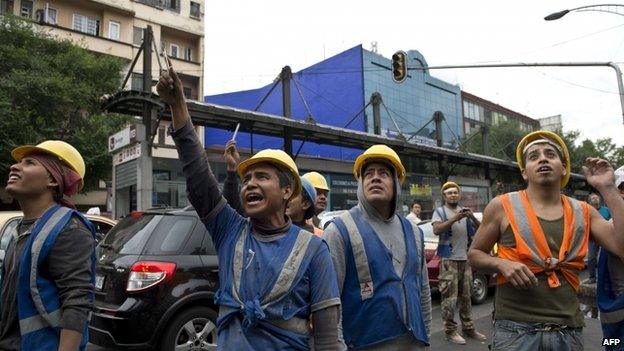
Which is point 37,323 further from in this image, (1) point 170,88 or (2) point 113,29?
(2) point 113,29

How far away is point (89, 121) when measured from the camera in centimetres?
2098

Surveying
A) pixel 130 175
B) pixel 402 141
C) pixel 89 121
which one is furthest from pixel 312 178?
pixel 89 121

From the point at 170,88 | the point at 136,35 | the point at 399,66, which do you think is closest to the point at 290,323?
the point at 170,88

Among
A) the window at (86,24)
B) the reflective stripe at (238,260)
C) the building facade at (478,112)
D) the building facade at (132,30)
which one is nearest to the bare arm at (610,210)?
the reflective stripe at (238,260)

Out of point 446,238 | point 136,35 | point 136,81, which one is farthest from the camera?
point 136,35

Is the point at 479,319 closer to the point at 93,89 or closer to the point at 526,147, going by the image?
the point at 526,147

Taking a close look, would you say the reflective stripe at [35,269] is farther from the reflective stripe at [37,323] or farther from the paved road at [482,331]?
the paved road at [482,331]

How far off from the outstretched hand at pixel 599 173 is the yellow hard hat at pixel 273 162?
63.3 inches

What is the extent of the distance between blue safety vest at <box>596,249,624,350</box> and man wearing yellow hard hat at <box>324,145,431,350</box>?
3.13 feet

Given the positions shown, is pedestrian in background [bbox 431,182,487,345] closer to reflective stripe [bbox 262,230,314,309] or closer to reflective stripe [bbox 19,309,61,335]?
reflective stripe [bbox 262,230,314,309]

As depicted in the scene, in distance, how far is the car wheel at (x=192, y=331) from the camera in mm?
4684

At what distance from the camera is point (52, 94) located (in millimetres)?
19641

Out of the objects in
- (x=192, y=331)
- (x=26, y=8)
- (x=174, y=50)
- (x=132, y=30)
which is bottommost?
(x=192, y=331)

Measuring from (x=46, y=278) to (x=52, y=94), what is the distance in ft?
66.2
